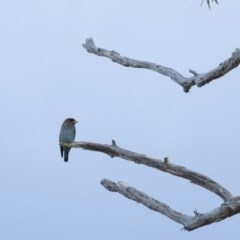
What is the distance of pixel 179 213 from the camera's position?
8422mm

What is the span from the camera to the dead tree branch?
315 inches

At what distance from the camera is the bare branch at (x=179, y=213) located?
26.0 feet

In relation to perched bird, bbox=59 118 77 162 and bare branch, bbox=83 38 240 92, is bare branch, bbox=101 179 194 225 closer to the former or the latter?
bare branch, bbox=83 38 240 92

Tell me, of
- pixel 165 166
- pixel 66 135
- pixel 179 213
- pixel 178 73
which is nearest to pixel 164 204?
pixel 179 213

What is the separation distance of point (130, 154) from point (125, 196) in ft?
2.61

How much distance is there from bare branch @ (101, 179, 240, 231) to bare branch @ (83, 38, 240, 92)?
54.0 inches

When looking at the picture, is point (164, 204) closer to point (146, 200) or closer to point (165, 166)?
point (146, 200)

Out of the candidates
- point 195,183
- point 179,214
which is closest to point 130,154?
point 195,183

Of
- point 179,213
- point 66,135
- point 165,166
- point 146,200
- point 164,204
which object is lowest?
point 179,213

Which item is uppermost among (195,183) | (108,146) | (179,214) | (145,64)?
(145,64)

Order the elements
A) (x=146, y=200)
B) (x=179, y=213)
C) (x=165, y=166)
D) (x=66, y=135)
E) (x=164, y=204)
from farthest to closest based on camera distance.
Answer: (x=66, y=135) < (x=165, y=166) < (x=146, y=200) < (x=164, y=204) < (x=179, y=213)

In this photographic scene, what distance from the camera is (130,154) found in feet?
32.3

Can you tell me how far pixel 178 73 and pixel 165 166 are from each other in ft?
3.84

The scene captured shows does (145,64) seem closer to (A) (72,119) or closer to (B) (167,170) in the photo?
(B) (167,170)
